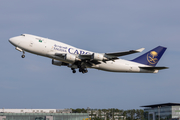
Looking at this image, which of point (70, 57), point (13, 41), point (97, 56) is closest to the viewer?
point (13, 41)

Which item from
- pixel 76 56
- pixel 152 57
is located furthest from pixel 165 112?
pixel 76 56

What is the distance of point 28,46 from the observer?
45.4m

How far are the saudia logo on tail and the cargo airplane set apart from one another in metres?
2.30

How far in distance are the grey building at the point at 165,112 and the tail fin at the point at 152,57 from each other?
37.6m

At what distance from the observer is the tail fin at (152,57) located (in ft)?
181

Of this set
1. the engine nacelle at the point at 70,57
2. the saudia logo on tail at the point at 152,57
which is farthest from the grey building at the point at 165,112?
the engine nacelle at the point at 70,57

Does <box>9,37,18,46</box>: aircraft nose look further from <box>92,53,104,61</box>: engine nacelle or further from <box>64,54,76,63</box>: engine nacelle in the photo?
<box>92,53,104,61</box>: engine nacelle

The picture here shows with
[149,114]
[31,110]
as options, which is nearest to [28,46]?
[31,110]

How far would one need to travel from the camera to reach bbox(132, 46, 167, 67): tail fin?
5531 centimetres

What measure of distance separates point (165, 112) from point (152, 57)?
153 feet

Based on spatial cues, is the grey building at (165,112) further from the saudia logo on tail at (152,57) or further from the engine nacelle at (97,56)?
the engine nacelle at (97,56)

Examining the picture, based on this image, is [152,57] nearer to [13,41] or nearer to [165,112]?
[13,41]

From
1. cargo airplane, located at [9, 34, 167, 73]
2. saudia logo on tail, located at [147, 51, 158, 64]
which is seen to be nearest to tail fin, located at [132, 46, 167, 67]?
saudia logo on tail, located at [147, 51, 158, 64]

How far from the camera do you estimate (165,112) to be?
97000 millimetres
